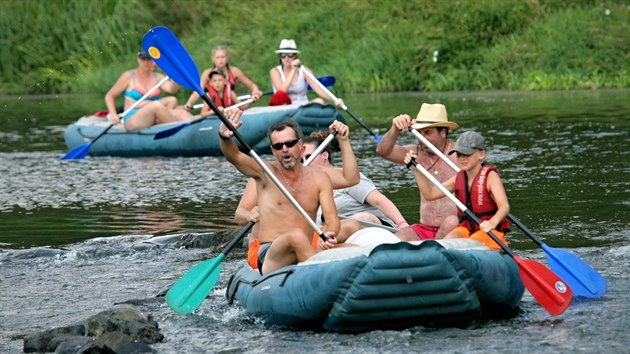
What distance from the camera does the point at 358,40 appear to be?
27531 mm

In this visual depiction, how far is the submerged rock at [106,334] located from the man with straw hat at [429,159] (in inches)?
76.1

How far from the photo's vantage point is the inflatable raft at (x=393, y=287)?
7.19 metres

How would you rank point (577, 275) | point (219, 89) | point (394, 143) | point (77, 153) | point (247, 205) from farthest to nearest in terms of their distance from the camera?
point (77, 153), point (219, 89), point (394, 143), point (247, 205), point (577, 275)

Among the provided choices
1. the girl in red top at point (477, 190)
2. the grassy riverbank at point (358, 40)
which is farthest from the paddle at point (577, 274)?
the grassy riverbank at point (358, 40)

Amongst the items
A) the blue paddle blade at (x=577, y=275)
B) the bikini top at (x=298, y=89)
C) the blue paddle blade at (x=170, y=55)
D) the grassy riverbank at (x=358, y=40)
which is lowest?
the grassy riverbank at (x=358, y=40)

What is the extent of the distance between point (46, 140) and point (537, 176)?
9.60m

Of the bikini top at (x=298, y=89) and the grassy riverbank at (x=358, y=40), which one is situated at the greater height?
the bikini top at (x=298, y=89)

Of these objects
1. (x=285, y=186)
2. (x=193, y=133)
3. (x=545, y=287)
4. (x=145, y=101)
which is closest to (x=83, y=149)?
(x=145, y=101)

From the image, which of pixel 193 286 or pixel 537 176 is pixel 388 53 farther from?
pixel 193 286

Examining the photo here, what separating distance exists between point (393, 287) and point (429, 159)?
233 cm

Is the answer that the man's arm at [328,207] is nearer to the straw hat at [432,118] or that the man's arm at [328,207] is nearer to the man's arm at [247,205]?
the man's arm at [247,205]

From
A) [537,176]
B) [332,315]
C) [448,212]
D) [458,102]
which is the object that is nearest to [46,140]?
[458,102]

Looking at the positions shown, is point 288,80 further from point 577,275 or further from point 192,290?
point 577,275

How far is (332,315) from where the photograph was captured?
7.44 meters
